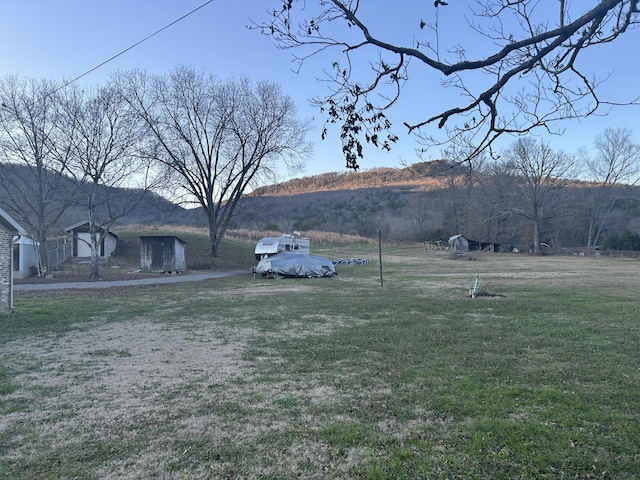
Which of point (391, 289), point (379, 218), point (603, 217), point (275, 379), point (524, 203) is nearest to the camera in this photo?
point (275, 379)

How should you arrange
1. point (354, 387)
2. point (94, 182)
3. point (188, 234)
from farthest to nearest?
point (188, 234) < point (94, 182) < point (354, 387)

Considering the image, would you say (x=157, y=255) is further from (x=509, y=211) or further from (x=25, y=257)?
(x=509, y=211)

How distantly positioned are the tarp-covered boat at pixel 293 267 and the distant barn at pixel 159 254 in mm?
6805

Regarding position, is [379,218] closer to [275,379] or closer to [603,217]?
[603,217]

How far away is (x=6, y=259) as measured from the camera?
39.3 ft

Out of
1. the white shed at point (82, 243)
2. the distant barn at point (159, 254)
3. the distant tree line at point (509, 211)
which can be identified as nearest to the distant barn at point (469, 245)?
the distant tree line at point (509, 211)

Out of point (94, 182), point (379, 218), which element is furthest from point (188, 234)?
point (379, 218)

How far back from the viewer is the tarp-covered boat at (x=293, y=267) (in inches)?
976

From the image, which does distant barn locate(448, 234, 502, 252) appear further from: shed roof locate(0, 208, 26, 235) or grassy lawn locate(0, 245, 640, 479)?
shed roof locate(0, 208, 26, 235)

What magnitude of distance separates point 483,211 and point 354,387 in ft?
195

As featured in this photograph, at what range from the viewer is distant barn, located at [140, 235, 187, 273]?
2833cm

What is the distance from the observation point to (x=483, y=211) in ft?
198

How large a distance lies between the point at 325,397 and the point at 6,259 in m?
11.1

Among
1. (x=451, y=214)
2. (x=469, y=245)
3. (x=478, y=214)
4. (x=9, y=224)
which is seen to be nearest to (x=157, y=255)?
(x=9, y=224)
